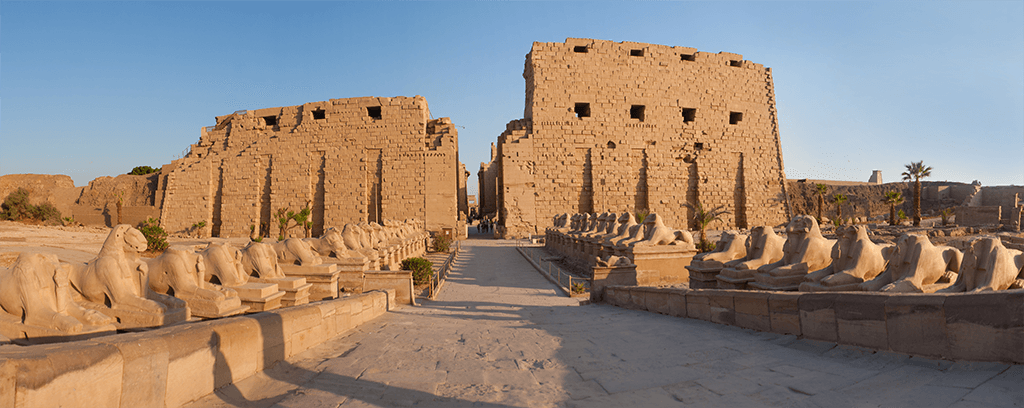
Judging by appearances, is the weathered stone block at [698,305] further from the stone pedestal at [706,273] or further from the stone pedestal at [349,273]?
the stone pedestal at [349,273]

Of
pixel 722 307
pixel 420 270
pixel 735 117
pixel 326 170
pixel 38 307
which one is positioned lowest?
pixel 420 270

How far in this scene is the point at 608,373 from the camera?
11.0ft

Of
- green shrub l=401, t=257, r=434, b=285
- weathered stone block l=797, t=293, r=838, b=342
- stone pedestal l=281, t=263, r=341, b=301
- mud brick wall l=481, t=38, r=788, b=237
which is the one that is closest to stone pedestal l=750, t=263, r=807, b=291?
weathered stone block l=797, t=293, r=838, b=342

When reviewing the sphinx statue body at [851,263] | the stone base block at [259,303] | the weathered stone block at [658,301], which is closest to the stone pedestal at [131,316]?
the stone base block at [259,303]

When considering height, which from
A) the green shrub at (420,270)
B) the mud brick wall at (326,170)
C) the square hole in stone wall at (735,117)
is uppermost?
the square hole in stone wall at (735,117)

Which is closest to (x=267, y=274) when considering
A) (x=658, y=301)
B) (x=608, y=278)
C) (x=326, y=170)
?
(x=658, y=301)

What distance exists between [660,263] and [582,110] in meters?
19.3

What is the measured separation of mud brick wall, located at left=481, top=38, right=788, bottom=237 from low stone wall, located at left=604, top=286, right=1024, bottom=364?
2186 cm

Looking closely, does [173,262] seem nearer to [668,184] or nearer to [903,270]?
[903,270]

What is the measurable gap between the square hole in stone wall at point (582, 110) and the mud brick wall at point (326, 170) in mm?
7583

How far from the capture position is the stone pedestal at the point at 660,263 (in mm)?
9922

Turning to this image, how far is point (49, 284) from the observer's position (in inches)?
140

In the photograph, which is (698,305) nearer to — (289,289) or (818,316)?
(818,316)

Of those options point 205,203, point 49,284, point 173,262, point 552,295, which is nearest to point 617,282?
point 552,295
